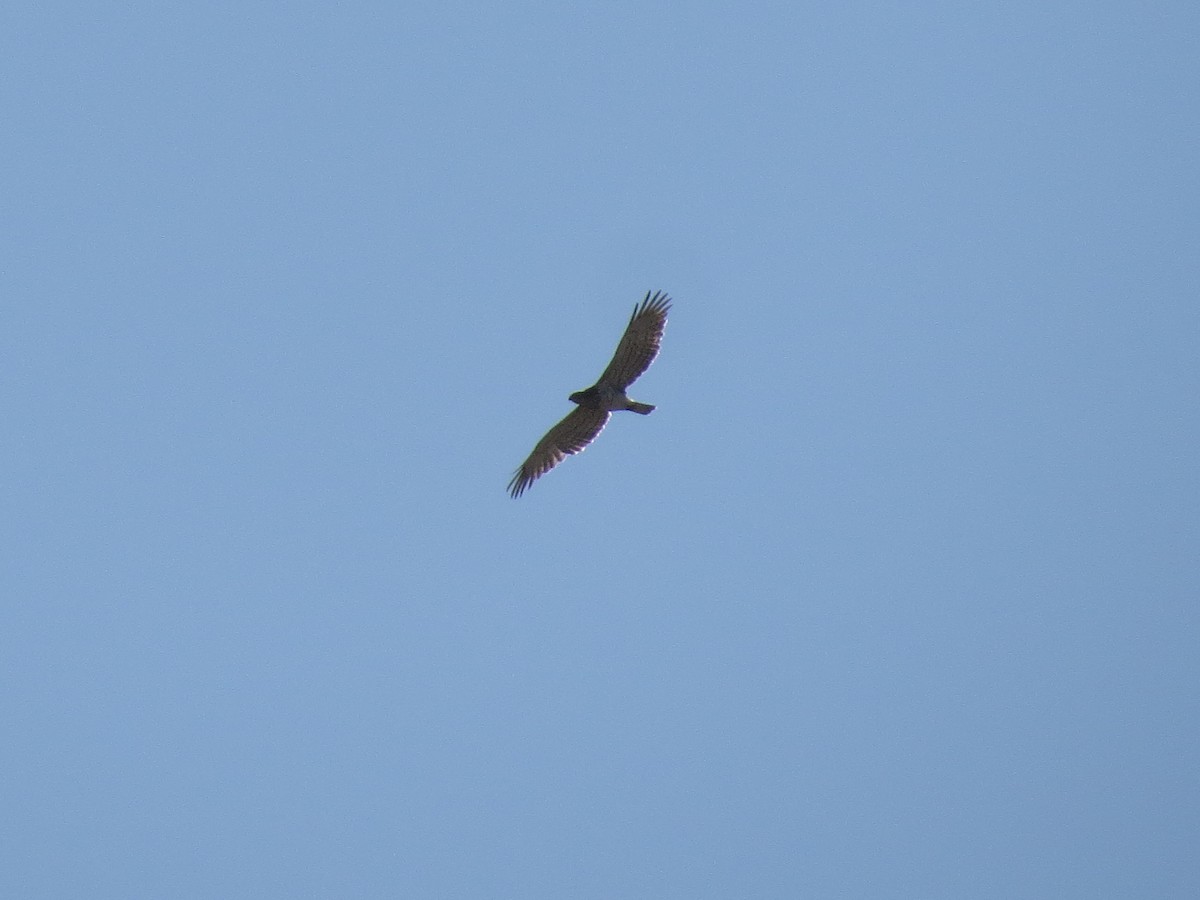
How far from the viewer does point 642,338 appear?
22859 mm

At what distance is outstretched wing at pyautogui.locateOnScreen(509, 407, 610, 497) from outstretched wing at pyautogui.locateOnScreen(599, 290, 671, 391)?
110cm

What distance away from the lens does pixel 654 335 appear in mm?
22891

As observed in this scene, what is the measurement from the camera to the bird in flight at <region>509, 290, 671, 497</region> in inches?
899

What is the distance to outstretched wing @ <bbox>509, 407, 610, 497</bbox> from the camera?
948 inches

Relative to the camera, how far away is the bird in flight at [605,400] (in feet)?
74.9

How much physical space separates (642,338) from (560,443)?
2.61 meters

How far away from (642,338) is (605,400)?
122cm

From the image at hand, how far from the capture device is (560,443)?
24.6 meters

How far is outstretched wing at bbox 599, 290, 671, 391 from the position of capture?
74.7 ft

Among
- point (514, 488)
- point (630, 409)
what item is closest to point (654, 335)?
point (630, 409)

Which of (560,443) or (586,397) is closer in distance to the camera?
(586,397)

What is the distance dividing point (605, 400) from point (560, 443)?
142 centimetres

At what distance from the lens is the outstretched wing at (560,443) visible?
79.0ft

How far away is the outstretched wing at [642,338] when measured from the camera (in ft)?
74.7
